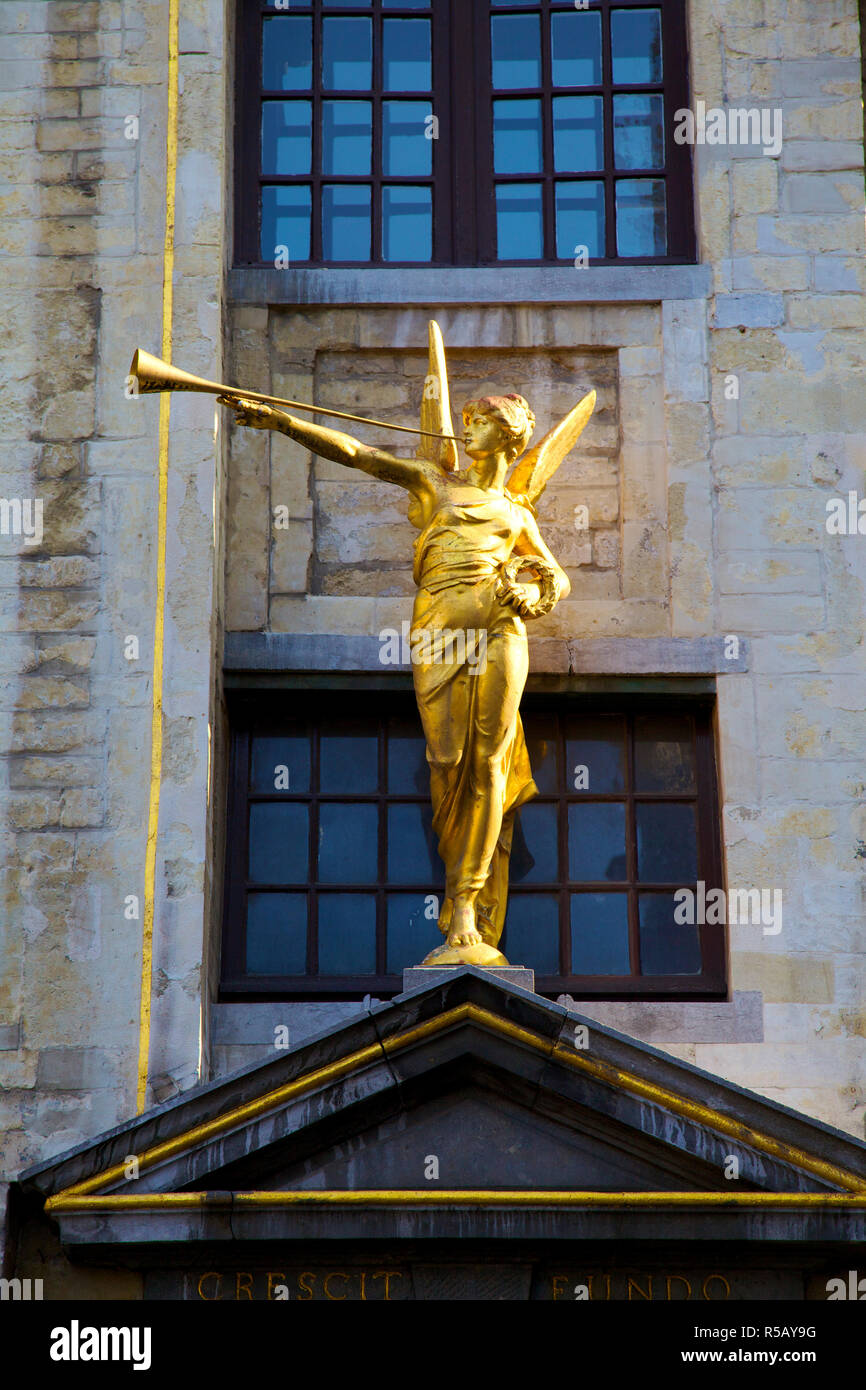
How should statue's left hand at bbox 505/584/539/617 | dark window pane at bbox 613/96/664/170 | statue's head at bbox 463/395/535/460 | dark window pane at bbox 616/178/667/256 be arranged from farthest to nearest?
dark window pane at bbox 613/96/664/170, dark window pane at bbox 616/178/667/256, statue's head at bbox 463/395/535/460, statue's left hand at bbox 505/584/539/617

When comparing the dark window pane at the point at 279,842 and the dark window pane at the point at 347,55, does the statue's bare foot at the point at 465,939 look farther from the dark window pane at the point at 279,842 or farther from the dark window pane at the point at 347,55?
the dark window pane at the point at 347,55

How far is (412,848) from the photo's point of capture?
10562mm

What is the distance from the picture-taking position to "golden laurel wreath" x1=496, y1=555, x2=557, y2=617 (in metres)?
9.90

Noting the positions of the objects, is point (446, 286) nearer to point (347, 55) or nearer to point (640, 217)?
point (640, 217)

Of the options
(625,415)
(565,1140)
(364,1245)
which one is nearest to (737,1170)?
(565,1140)

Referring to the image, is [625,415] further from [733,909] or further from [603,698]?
[733,909]

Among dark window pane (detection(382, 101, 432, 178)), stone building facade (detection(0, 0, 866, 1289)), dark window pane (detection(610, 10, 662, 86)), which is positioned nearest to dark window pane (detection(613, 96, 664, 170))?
dark window pane (detection(610, 10, 662, 86))

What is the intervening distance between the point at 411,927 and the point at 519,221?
3.95 meters

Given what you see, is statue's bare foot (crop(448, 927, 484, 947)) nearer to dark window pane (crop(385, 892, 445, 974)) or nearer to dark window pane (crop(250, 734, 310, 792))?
dark window pane (crop(385, 892, 445, 974))

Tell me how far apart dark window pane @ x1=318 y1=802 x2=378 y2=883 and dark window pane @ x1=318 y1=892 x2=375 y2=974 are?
0.10 meters

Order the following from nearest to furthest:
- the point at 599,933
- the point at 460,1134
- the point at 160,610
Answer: the point at 460,1134 → the point at 160,610 → the point at 599,933

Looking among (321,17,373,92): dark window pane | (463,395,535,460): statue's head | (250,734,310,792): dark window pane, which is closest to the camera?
(463,395,535,460): statue's head

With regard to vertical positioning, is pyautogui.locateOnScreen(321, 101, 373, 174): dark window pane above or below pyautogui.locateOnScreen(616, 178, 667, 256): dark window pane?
above

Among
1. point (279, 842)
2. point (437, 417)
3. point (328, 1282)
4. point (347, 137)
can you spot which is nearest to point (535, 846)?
point (279, 842)
